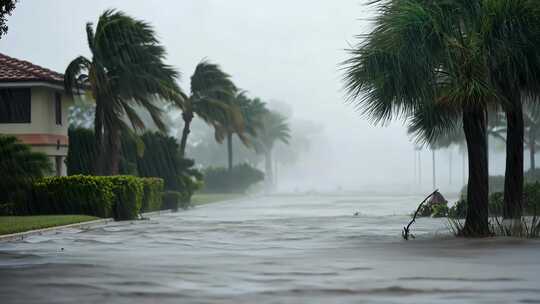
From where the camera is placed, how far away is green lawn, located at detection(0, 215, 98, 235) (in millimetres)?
25594

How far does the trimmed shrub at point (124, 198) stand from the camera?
34656 millimetres

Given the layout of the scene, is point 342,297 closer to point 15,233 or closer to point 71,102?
point 15,233

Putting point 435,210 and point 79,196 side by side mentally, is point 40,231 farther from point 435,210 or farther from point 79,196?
point 435,210

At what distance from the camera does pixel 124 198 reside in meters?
34.8

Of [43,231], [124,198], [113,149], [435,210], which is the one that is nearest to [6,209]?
[124,198]

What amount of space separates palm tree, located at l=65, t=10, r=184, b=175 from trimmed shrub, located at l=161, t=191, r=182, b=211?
667 cm

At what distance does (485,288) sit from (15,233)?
597 inches

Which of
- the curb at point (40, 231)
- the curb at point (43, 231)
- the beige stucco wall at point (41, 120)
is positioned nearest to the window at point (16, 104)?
the beige stucco wall at point (41, 120)

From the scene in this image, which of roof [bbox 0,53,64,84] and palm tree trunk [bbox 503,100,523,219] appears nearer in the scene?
palm tree trunk [bbox 503,100,523,219]

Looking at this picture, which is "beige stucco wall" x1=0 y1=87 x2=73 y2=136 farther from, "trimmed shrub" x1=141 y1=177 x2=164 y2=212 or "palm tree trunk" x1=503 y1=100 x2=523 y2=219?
"palm tree trunk" x1=503 y1=100 x2=523 y2=219

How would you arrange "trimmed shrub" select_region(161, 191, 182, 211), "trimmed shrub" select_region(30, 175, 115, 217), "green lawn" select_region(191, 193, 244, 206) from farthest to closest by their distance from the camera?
"green lawn" select_region(191, 193, 244, 206)
"trimmed shrub" select_region(161, 191, 182, 211)
"trimmed shrub" select_region(30, 175, 115, 217)

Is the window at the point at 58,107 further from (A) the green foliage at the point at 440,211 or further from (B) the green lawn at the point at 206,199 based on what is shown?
(A) the green foliage at the point at 440,211

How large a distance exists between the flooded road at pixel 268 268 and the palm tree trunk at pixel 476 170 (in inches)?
35.3

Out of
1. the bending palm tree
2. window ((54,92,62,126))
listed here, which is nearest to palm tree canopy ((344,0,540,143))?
the bending palm tree
